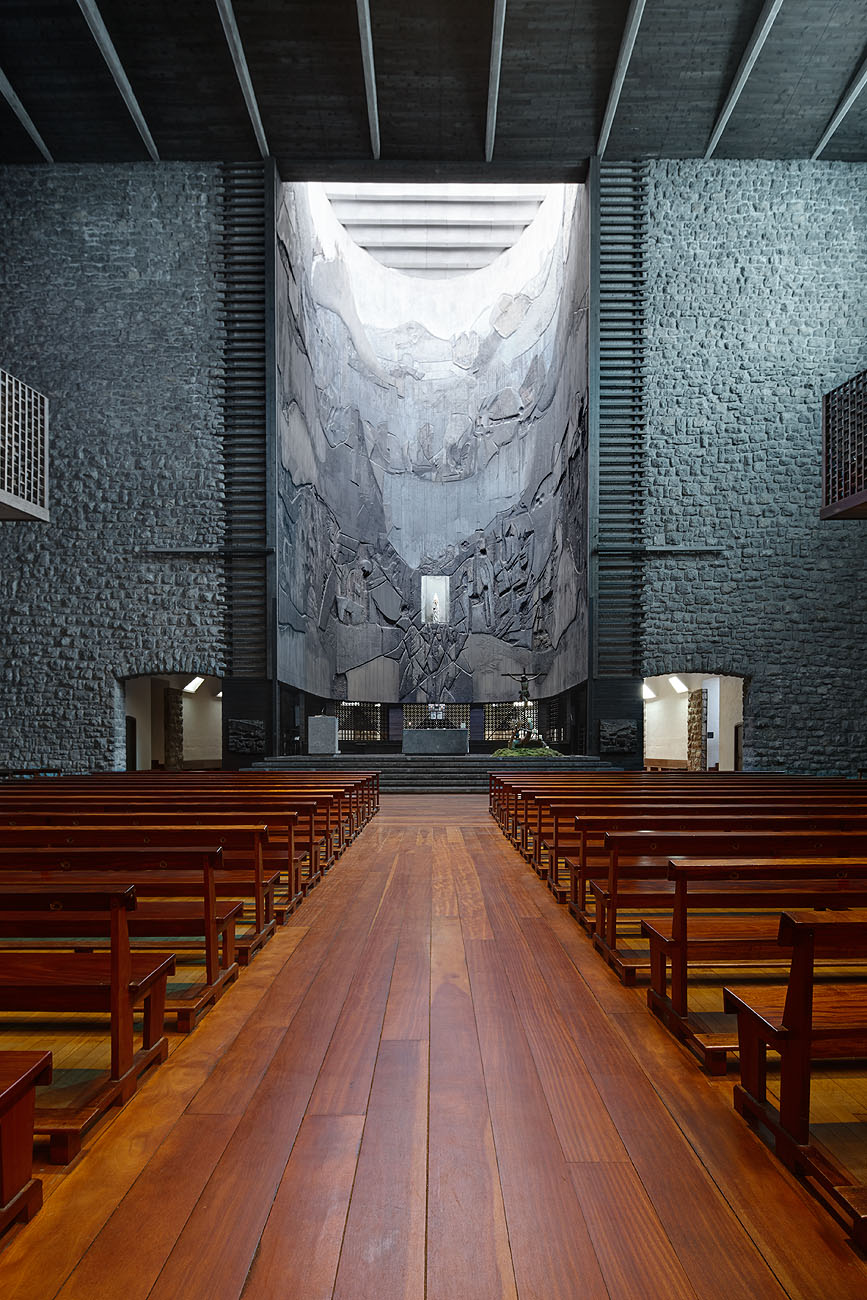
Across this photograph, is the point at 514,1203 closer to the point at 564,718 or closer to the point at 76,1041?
the point at 76,1041

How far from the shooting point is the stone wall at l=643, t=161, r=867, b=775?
51.7ft

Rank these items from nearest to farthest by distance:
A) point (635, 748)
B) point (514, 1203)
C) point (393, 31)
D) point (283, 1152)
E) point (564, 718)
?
point (514, 1203)
point (283, 1152)
point (393, 31)
point (635, 748)
point (564, 718)

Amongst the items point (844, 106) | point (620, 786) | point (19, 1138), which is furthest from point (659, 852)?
point (844, 106)

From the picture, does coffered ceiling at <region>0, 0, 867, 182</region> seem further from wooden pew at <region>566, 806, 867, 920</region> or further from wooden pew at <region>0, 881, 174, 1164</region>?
wooden pew at <region>0, 881, 174, 1164</region>

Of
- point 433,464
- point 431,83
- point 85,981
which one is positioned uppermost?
point 431,83

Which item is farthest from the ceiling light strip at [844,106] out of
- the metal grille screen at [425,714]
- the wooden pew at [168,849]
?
the wooden pew at [168,849]

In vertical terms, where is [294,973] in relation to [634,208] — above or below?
below

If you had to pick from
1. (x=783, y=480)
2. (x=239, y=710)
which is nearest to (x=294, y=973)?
(x=239, y=710)

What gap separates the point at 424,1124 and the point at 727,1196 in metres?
0.77

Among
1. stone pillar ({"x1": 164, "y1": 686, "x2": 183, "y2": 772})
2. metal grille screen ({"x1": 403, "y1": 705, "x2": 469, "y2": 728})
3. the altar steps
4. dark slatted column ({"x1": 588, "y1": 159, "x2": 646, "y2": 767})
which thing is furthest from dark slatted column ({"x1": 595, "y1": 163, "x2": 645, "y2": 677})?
stone pillar ({"x1": 164, "y1": 686, "x2": 183, "y2": 772})

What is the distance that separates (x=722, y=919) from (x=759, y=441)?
14.3 metres

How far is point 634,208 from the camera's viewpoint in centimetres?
1631

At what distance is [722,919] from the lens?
3.36m

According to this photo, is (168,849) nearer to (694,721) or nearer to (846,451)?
(846,451)
